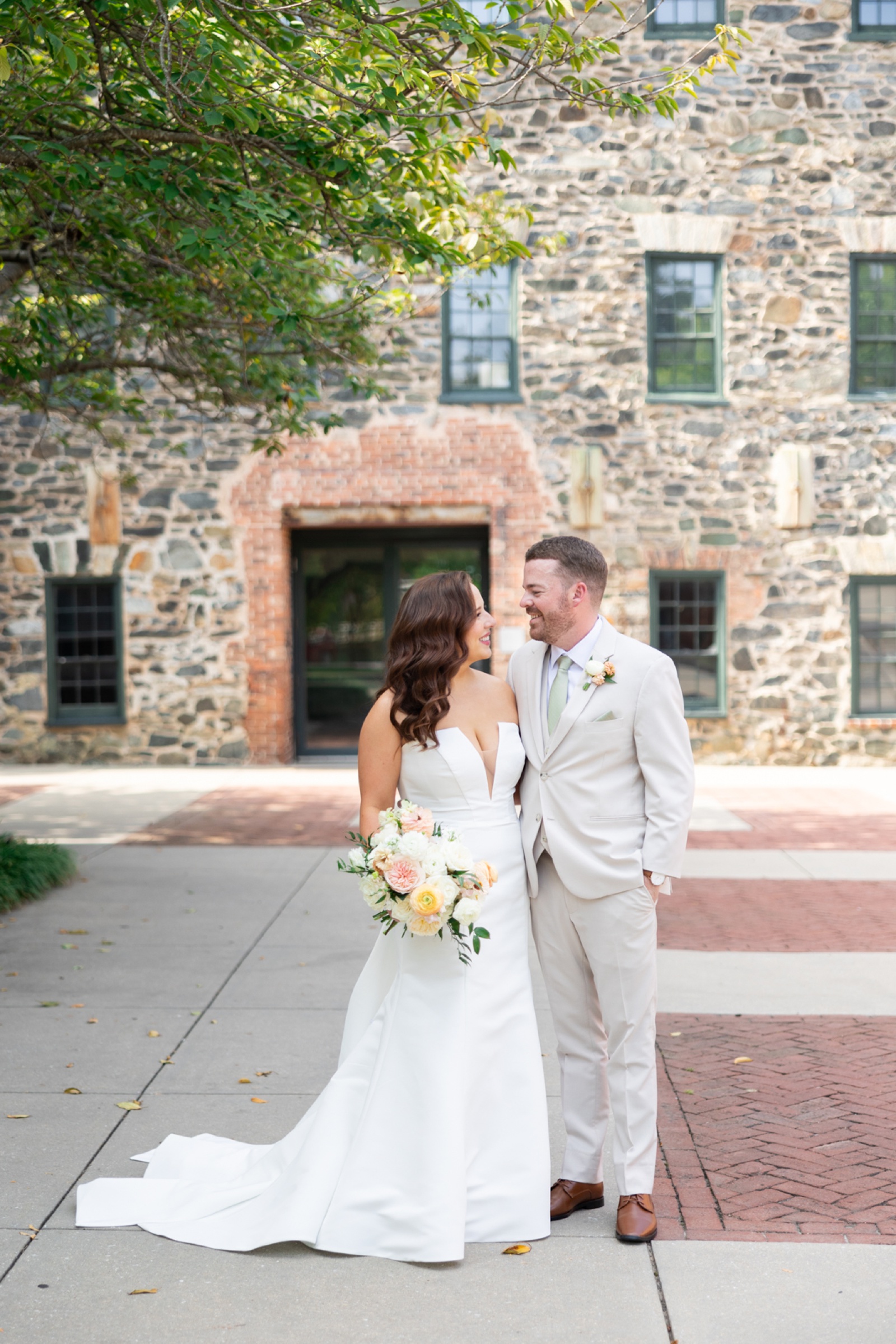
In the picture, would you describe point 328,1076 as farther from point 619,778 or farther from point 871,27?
point 871,27

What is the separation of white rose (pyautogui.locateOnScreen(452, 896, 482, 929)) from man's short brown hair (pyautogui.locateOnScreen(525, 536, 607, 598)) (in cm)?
98

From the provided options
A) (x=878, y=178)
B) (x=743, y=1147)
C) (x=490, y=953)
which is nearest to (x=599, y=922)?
(x=490, y=953)

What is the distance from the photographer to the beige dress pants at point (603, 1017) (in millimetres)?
3646

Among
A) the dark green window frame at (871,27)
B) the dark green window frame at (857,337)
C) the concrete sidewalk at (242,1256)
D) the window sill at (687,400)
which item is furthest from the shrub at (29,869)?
the dark green window frame at (871,27)

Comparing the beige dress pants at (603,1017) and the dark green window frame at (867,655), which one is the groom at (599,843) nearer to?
the beige dress pants at (603,1017)

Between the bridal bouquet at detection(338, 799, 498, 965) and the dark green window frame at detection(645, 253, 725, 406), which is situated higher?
the dark green window frame at detection(645, 253, 725, 406)

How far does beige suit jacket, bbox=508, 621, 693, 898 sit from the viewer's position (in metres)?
3.61

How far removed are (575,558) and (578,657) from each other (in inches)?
11.5

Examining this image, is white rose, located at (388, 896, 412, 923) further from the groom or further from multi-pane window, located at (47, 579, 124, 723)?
multi-pane window, located at (47, 579, 124, 723)

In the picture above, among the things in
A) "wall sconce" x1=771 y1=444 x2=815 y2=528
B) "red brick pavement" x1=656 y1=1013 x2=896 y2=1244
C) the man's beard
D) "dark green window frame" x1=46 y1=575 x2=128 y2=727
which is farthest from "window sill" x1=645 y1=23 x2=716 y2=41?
the man's beard

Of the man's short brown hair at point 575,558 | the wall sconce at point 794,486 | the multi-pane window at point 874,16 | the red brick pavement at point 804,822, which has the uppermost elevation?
the multi-pane window at point 874,16

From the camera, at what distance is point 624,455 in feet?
46.6

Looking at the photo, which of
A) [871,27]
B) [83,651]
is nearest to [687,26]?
[871,27]

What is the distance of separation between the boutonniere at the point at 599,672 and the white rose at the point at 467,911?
71cm
